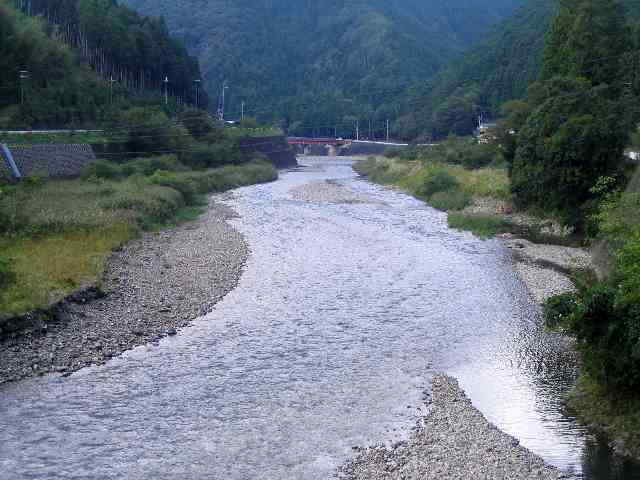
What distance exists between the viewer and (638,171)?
106ft

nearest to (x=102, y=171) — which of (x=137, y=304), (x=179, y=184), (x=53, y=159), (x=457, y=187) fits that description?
(x=53, y=159)

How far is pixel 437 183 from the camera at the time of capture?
5531 cm

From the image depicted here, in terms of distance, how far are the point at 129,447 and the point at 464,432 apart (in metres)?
6.08

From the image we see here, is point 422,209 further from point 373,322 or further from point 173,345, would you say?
point 173,345

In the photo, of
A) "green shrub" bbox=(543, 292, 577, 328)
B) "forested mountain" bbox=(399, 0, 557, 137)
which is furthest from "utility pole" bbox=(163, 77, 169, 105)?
"green shrub" bbox=(543, 292, 577, 328)

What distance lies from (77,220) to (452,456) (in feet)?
78.5

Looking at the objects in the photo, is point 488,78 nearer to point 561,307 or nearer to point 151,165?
point 151,165

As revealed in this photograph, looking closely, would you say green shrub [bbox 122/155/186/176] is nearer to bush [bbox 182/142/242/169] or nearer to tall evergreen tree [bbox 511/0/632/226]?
bush [bbox 182/142/242/169]

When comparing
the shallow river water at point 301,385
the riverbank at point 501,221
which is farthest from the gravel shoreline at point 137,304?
the riverbank at point 501,221

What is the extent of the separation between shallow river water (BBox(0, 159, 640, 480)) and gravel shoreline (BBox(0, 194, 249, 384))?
65 centimetres

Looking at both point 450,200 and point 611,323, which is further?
point 450,200

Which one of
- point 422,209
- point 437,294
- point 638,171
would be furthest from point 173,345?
A: point 422,209

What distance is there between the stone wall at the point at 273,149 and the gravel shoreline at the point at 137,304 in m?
50.7

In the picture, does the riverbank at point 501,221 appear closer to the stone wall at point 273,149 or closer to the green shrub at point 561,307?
the green shrub at point 561,307
